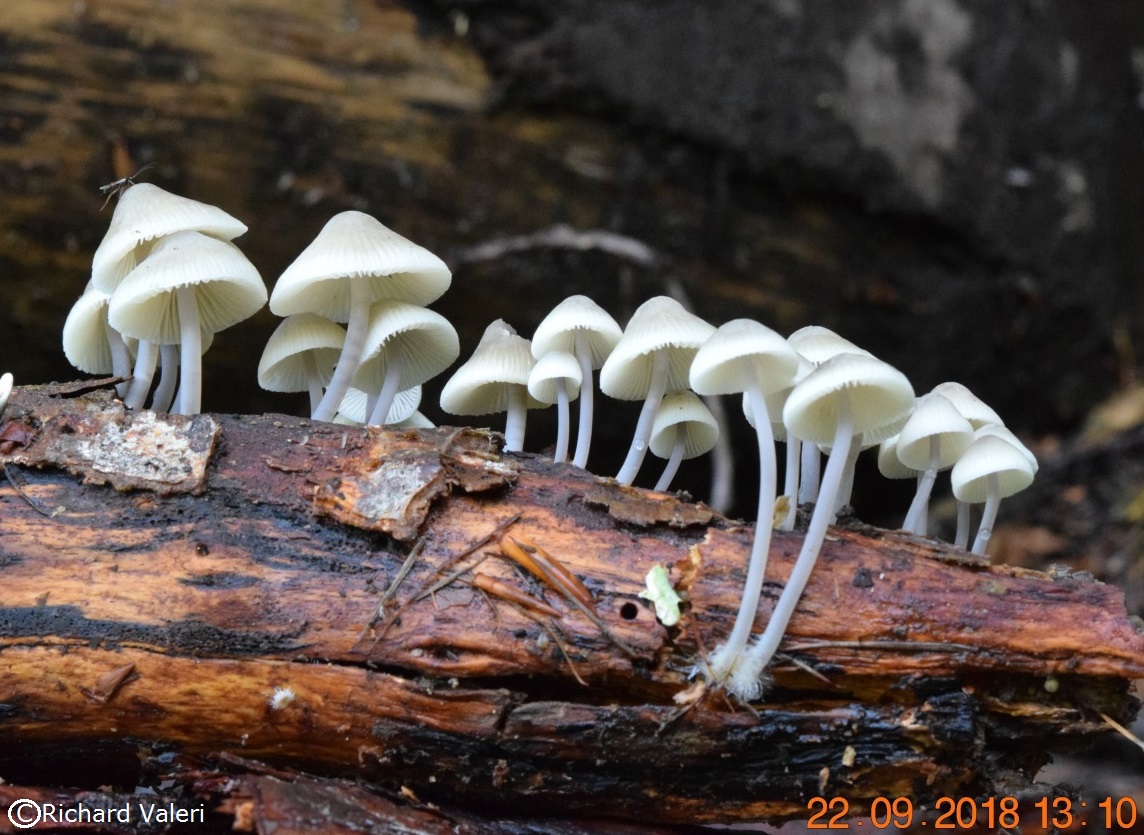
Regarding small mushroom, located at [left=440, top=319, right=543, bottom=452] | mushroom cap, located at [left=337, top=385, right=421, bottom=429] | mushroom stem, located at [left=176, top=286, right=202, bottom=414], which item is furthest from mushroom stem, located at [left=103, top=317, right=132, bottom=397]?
small mushroom, located at [left=440, top=319, right=543, bottom=452]

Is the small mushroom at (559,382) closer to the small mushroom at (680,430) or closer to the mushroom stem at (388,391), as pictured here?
the small mushroom at (680,430)

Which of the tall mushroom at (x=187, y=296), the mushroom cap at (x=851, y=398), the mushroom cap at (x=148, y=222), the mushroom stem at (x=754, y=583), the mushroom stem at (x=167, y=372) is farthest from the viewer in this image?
the mushroom stem at (x=167, y=372)

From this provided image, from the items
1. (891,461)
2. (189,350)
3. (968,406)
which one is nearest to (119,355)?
(189,350)

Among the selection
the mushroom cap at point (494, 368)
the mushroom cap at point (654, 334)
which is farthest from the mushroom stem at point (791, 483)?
the mushroom cap at point (494, 368)

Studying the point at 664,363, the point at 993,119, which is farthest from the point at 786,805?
the point at 993,119

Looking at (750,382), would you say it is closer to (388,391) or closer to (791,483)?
(791,483)

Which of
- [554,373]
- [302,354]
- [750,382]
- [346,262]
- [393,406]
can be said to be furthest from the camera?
[393,406]
